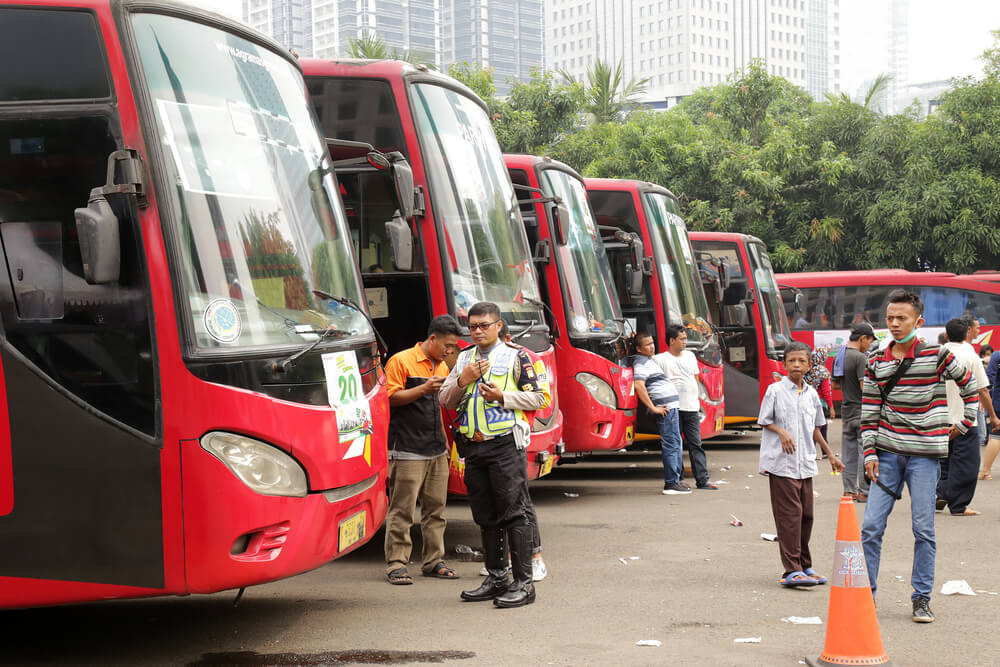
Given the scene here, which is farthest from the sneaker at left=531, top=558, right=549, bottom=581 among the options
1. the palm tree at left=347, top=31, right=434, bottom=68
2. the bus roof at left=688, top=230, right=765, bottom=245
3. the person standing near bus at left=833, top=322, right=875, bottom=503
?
the palm tree at left=347, top=31, right=434, bottom=68

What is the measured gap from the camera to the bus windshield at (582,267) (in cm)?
1253

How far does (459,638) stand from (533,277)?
4.62m

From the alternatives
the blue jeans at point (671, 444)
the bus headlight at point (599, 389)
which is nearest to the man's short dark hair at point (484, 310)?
the bus headlight at point (599, 389)

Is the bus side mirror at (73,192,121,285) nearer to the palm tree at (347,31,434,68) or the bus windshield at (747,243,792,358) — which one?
the bus windshield at (747,243,792,358)

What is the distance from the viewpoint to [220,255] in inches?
234

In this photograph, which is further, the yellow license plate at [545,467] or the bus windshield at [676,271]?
the bus windshield at [676,271]

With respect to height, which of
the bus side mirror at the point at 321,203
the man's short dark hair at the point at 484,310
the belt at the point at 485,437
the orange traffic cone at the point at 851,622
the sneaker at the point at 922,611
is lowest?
the sneaker at the point at 922,611

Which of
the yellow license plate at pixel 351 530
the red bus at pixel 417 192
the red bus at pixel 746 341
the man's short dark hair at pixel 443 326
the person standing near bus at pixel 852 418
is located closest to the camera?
the yellow license plate at pixel 351 530

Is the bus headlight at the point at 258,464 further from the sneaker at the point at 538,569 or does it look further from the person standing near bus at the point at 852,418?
the person standing near bus at the point at 852,418

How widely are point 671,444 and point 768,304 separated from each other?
722 centimetres

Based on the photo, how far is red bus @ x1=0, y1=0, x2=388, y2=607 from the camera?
563cm

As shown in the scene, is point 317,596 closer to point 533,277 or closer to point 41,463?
point 41,463

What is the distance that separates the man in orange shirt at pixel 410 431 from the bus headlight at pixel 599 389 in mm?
4132

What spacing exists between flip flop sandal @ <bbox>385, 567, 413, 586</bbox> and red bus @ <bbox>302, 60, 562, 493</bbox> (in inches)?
40.2
